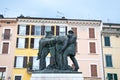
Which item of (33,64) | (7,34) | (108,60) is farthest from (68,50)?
(7,34)

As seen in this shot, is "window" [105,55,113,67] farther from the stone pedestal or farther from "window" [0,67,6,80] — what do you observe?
the stone pedestal

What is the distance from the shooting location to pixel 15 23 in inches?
1577

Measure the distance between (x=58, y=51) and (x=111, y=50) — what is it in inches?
998

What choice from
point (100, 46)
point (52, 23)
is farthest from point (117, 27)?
point (52, 23)

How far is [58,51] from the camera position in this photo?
15.5m

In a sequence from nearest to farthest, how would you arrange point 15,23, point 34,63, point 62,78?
1. point 62,78
2. point 34,63
3. point 15,23

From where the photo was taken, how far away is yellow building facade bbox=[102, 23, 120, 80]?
38.2 metres

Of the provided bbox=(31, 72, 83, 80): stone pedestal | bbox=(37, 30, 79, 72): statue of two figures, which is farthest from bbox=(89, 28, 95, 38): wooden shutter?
bbox=(31, 72, 83, 80): stone pedestal

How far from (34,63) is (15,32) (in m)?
6.02

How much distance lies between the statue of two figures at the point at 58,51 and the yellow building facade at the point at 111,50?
77.6 feet

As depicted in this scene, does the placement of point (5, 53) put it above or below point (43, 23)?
below

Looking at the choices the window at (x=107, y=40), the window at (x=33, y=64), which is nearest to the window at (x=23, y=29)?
the window at (x=33, y=64)

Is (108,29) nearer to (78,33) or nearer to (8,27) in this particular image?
(78,33)

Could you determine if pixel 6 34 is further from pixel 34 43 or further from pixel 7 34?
pixel 34 43
